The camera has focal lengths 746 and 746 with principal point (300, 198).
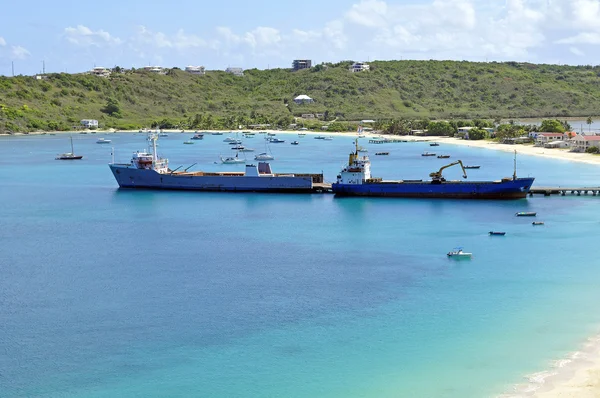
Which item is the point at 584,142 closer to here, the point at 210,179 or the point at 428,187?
the point at 428,187

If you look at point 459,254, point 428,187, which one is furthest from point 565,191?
point 459,254

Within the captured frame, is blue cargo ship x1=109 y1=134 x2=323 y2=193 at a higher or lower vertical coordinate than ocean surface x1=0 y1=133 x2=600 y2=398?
higher

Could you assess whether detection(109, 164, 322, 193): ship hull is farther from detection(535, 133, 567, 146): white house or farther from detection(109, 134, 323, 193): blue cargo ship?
detection(535, 133, 567, 146): white house

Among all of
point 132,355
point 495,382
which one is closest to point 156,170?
point 132,355

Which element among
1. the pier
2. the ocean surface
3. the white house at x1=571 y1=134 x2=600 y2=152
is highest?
the white house at x1=571 y1=134 x2=600 y2=152

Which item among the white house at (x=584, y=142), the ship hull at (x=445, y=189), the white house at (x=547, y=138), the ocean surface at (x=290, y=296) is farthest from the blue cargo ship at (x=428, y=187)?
the white house at (x=547, y=138)

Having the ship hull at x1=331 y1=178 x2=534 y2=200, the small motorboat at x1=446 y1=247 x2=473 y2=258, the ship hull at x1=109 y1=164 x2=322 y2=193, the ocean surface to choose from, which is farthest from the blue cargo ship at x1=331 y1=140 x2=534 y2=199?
the small motorboat at x1=446 y1=247 x2=473 y2=258
